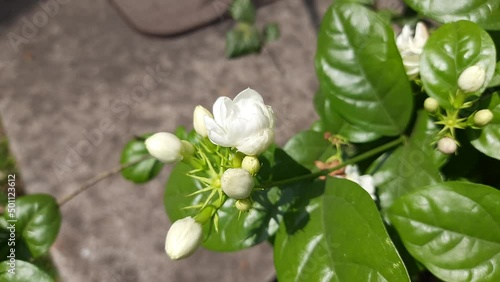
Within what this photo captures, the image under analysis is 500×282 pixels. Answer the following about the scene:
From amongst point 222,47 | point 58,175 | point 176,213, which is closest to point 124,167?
point 176,213

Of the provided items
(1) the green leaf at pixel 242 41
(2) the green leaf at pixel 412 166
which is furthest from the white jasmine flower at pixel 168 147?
(1) the green leaf at pixel 242 41

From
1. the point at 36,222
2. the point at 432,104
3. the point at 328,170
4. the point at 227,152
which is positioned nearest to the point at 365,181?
the point at 328,170

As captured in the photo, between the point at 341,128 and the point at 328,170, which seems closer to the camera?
the point at 328,170

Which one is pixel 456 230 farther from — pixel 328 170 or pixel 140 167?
pixel 140 167

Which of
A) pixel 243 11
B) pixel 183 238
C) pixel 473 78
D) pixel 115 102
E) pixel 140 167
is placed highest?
pixel 473 78

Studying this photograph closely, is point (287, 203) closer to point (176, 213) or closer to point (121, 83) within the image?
point (176, 213)

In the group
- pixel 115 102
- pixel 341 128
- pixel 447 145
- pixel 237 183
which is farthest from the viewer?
pixel 115 102

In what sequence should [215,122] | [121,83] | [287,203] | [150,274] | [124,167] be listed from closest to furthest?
[215,122], [287,203], [124,167], [150,274], [121,83]
